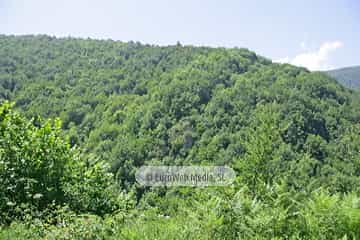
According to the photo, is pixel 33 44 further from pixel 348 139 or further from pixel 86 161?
pixel 86 161

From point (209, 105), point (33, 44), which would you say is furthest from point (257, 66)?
point (33, 44)

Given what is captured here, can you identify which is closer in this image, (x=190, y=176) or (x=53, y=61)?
(x=190, y=176)

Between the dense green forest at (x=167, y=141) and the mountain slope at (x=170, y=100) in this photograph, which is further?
the mountain slope at (x=170, y=100)

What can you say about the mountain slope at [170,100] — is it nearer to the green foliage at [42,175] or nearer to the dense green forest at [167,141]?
the dense green forest at [167,141]

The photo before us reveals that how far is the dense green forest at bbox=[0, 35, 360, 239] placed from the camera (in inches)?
200

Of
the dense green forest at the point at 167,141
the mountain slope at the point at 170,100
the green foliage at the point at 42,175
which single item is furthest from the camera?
the mountain slope at the point at 170,100

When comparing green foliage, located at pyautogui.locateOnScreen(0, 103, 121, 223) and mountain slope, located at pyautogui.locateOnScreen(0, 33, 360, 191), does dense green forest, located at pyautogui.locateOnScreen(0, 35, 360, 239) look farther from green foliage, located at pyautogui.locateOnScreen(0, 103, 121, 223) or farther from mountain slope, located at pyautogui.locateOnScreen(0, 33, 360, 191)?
mountain slope, located at pyautogui.locateOnScreen(0, 33, 360, 191)

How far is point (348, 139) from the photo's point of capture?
62812 millimetres

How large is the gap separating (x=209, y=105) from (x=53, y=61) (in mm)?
42960

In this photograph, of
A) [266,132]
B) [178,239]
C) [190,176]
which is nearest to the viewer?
[178,239]

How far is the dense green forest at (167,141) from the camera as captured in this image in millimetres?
5090

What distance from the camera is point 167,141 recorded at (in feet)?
229

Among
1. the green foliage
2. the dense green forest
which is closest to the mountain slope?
the dense green forest

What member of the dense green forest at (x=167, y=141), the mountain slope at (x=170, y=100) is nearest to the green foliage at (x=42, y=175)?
the dense green forest at (x=167, y=141)
